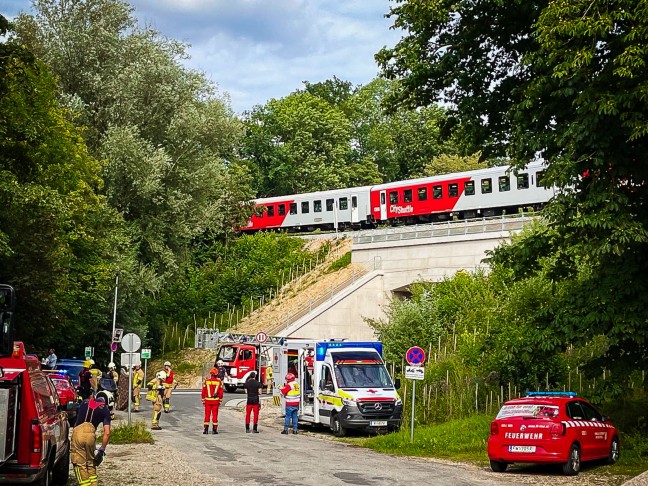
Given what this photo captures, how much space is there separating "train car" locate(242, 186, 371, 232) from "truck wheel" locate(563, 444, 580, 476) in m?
46.2

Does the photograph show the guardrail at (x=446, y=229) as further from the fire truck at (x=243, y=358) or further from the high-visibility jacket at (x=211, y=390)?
the high-visibility jacket at (x=211, y=390)

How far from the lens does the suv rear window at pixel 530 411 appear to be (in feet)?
59.9

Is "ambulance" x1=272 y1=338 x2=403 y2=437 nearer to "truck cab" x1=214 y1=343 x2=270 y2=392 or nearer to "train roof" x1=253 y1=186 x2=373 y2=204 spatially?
"truck cab" x1=214 y1=343 x2=270 y2=392

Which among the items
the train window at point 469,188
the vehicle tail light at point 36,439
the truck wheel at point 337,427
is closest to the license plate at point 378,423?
the truck wheel at point 337,427

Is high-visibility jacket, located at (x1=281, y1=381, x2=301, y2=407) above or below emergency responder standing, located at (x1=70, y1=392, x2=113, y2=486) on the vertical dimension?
above

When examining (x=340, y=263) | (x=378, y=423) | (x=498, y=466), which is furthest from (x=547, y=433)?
(x=340, y=263)

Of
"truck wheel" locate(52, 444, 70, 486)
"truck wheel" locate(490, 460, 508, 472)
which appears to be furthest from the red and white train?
"truck wheel" locate(52, 444, 70, 486)

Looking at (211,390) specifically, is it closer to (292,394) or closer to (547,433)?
(292,394)

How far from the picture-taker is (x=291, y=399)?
2816cm

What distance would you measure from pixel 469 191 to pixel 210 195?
622 inches

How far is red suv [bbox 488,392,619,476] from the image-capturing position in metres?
18.0

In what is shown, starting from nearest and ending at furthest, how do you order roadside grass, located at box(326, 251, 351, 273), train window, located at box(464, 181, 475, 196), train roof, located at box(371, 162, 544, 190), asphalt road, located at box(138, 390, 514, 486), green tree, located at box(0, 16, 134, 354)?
asphalt road, located at box(138, 390, 514, 486) → green tree, located at box(0, 16, 134, 354) → train roof, located at box(371, 162, 544, 190) → train window, located at box(464, 181, 475, 196) → roadside grass, located at box(326, 251, 351, 273)

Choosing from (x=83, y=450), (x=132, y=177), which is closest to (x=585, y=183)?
(x=83, y=450)

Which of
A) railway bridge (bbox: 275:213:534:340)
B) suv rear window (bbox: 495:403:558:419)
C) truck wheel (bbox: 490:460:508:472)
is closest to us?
suv rear window (bbox: 495:403:558:419)
